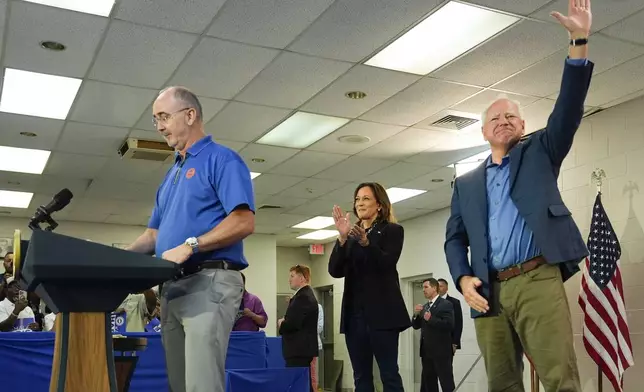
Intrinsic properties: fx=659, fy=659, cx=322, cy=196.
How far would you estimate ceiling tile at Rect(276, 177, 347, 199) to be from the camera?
927 cm

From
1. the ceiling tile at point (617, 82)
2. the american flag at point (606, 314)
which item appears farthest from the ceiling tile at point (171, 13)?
the american flag at point (606, 314)

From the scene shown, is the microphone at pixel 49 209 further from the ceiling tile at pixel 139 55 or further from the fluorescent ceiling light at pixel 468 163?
the fluorescent ceiling light at pixel 468 163

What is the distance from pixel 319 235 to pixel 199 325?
11.9 metres

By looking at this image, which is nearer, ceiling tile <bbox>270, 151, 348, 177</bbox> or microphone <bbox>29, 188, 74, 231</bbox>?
microphone <bbox>29, 188, 74, 231</bbox>

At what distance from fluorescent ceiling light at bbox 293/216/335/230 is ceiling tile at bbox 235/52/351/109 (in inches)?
229

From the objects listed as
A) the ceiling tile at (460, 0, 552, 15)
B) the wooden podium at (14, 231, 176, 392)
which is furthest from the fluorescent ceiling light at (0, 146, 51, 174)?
the wooden podium at (14, 231, 176, 392)

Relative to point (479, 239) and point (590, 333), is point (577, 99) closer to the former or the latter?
point (479, 239)

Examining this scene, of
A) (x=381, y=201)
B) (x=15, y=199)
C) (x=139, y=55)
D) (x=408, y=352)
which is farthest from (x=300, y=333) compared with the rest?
(x=15, y=199)

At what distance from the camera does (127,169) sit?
8.44 meters

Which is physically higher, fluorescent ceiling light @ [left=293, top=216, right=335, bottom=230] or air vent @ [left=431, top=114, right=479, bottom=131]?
air vent @ [left=431, top=114, right=479, bottom=131]

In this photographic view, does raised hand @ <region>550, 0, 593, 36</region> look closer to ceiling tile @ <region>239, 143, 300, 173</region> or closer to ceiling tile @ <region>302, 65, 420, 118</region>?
ceiling tile @ <region>302, 65, 420, 118</region>

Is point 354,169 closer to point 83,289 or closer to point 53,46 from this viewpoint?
point 53,46

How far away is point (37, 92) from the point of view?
587cm

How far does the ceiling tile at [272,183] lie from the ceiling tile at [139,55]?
11.2ft
